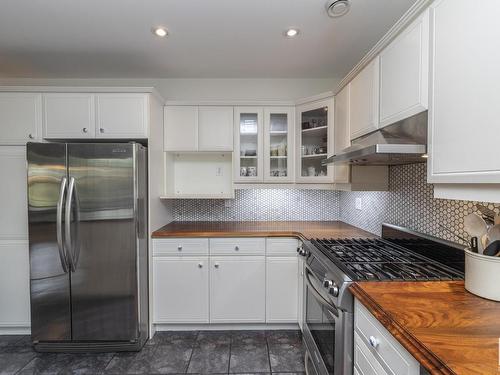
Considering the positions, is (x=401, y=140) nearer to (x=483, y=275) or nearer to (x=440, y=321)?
(x=483, y=275)

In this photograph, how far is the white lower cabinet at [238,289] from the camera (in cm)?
224

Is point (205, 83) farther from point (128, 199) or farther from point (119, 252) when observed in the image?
point (119, 252)

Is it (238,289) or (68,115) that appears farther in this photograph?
(238,289)

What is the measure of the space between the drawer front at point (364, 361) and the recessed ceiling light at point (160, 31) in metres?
2.26

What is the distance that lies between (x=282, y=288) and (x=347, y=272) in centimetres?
115

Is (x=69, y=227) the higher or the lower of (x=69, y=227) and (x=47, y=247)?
the higher

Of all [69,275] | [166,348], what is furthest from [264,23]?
[166,348]

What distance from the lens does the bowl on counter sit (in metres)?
0.94

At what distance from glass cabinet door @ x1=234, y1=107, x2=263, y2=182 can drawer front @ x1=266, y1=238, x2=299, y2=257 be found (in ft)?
2.21

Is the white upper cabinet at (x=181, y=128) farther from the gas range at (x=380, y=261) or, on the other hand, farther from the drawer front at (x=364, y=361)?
the drawer front at (x=364, y=361)

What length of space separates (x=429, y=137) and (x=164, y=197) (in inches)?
84.9

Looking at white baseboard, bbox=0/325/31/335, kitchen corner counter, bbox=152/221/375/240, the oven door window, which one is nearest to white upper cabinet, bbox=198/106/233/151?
kitchen corner counter, bbox=152/221/375/240

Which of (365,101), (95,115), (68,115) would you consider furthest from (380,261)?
(68,115)

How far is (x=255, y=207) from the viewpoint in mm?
2838
